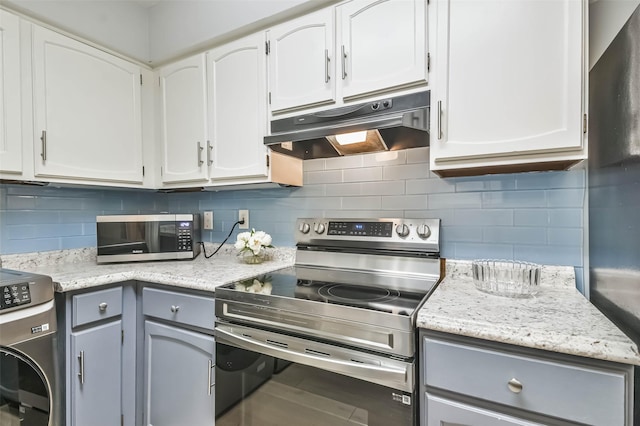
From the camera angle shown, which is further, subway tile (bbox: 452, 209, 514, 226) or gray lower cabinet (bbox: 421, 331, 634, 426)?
subway tile (bbox: 452, 209, 514, 226)

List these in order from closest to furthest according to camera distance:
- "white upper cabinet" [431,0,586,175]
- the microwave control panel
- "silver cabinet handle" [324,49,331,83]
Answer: "white upper cabinet" [431,0,586,175]
"silver cabinet handle" [324,49,331,83]
the microwave control panel

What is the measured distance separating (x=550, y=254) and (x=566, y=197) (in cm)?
24

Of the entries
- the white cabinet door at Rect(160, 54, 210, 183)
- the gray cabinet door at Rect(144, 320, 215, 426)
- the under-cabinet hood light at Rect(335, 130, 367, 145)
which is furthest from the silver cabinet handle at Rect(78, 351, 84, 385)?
the under-cabinet hood light at Rect(335, 130, 367, 145)

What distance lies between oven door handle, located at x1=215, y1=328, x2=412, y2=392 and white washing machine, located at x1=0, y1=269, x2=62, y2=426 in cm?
69

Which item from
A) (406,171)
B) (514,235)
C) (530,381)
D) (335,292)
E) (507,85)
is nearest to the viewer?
(530,381)

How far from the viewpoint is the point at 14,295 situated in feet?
3.66

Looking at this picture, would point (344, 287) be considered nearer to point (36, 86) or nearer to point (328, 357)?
point (328, 357)

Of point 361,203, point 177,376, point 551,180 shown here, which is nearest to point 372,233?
point 361,203

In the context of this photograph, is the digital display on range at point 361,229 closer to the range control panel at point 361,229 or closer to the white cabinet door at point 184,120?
the range control panel at point 361,229

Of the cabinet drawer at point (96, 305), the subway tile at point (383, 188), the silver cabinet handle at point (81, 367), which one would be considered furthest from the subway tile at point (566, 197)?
the silver cabinet handle at point (81, 367)

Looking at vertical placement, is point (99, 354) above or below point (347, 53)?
below

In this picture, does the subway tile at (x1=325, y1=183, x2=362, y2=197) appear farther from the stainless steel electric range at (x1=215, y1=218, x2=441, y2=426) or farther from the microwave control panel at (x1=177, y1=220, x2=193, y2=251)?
the microwave control panel at (x1=177, y1=220, x2=193, y2=251)

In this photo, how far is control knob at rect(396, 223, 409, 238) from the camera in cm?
148

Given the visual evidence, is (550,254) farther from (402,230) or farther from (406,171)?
(406,171)
